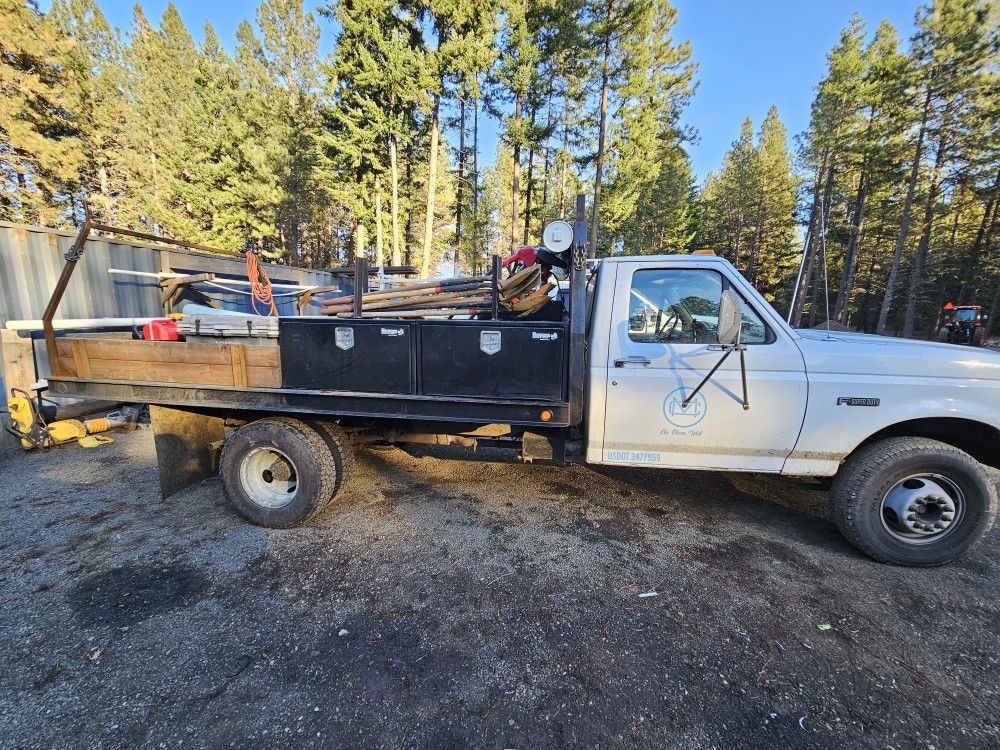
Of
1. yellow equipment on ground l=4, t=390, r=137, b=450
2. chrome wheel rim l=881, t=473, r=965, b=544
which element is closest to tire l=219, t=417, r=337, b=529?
yellow equipment on ground l=4, t=390, r=137, b=450

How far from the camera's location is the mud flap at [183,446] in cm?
350

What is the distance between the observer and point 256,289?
16.0 ft

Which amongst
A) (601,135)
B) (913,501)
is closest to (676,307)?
(913,501)

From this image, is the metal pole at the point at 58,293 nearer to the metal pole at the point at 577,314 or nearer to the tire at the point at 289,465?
the tire at the point at 289,465

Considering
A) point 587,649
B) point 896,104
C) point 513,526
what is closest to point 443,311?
point 513,526

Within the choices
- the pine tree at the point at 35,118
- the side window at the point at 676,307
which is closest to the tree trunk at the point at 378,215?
the pine tree at the point at 35,118

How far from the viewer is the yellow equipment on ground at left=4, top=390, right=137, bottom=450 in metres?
4.81

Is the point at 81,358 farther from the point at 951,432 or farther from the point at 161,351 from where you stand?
the point at 951,432

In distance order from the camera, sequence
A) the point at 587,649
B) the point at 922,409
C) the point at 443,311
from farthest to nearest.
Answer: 1. the point at 443,311
2. the point at 922,409
3. the point at 587,649

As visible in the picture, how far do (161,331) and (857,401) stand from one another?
211 inches

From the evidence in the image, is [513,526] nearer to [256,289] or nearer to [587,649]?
[587,649]

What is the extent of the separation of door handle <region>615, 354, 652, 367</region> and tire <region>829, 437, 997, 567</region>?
1.59 meters

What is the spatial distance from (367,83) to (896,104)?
79.1 feet

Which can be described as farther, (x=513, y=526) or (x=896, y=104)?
(x=896, y=104)
